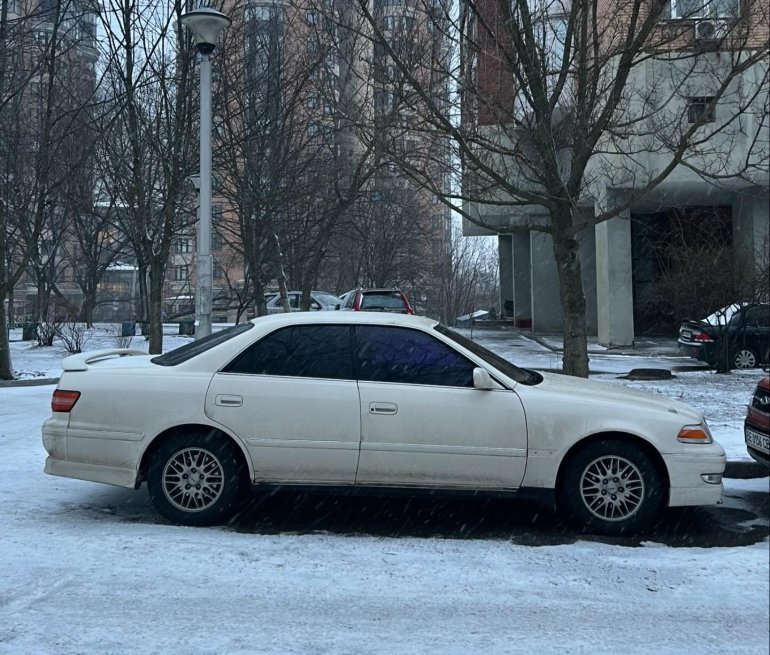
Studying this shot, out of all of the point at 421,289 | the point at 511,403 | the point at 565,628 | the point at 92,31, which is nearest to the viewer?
the point at 565,628

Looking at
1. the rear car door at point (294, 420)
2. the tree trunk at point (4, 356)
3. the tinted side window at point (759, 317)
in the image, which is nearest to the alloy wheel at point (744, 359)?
the tinted side window at point (759, 317)

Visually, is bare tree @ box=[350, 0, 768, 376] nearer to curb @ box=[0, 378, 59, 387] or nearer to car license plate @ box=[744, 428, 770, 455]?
car license plate @ box=[744, 428, 770, 455]

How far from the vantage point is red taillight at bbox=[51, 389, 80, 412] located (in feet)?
17.8

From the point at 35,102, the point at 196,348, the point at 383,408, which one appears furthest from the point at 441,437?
the point at 35,102

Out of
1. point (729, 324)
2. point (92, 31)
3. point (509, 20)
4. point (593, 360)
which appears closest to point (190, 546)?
point (509, 20)

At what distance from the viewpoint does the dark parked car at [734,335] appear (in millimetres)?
15562

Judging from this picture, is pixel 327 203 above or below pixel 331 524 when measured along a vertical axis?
above

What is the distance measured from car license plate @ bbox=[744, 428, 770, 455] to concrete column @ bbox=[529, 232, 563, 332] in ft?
74.8

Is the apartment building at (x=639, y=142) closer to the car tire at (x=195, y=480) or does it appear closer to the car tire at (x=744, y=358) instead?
the car tire at (x=744, y=358)

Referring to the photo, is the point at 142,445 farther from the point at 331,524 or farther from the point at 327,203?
the point at 327,203

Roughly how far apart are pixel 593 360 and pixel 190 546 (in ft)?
50.7

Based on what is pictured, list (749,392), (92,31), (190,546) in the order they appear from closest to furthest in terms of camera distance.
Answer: (190,546), (749,392), (92,31)

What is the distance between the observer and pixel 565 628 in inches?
147

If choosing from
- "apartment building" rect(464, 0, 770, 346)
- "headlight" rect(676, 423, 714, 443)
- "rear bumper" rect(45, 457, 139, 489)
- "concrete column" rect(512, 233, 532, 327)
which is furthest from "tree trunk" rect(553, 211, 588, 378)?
"concrete column" rect(512, 233, 532, 327)
